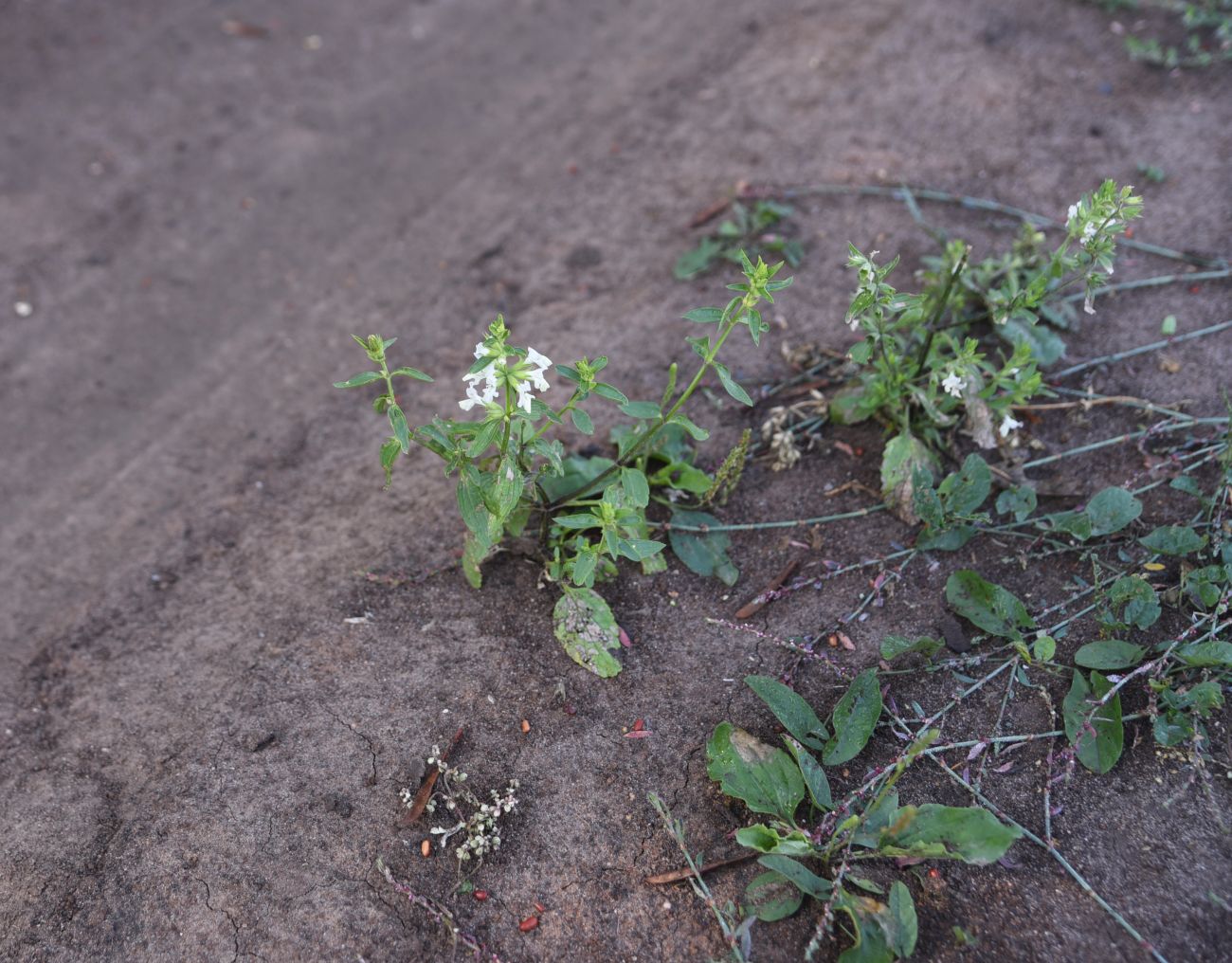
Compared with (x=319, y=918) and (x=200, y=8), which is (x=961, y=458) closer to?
(x=319, y=918)

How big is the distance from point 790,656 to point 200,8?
6.38 m

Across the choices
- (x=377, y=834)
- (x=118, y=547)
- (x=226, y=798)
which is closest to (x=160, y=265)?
(x=118, y=547)

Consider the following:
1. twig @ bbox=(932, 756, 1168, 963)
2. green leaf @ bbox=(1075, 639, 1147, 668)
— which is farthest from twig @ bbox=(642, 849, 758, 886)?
green leaf @ bbox=(1075, 639, 1147, 668)

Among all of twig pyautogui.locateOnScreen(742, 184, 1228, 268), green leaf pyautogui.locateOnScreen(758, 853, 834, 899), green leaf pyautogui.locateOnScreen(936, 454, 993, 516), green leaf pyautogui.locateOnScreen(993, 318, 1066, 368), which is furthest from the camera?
twig pyautogui.locateOnScreen(742, 184, 1228, 268)

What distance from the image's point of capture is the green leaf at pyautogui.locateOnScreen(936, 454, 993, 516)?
102 inches

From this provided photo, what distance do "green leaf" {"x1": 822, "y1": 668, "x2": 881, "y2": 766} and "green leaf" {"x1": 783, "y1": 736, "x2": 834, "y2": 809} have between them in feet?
0.20

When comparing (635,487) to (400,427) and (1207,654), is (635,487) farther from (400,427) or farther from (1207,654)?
(1207,654)

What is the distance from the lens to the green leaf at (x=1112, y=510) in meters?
2.48

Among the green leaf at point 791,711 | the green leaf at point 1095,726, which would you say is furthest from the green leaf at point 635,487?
the green leaf at point 1095,726

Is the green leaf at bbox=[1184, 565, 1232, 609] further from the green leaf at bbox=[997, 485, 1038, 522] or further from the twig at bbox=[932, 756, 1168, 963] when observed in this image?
the twig at bbox=[932, 756, 1168, 963]

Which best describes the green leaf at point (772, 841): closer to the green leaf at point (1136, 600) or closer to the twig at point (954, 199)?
the green leaf at point (1136, 600)

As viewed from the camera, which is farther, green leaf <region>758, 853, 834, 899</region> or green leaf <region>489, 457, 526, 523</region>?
green leaf <region>489, 457, 526, 523</region>

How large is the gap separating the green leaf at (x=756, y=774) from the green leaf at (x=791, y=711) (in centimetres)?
9

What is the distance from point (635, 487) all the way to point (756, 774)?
2.61 feet
